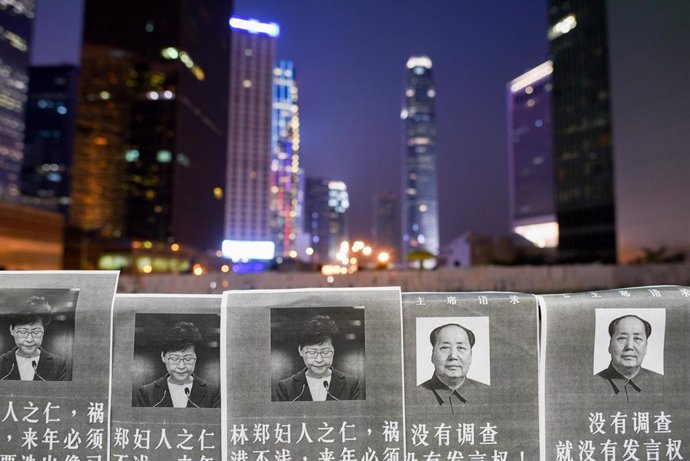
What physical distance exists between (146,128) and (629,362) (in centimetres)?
10408

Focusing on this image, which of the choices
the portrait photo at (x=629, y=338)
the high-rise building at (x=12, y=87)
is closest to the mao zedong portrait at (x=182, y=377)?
the portrait photo at (x=629, y=338)

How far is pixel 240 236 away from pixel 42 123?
212ft

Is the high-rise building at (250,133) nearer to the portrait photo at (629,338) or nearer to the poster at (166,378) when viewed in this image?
the poster at (166,378)

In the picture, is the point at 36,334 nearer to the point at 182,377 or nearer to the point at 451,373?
the point at 182,377

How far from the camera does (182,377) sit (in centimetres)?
175

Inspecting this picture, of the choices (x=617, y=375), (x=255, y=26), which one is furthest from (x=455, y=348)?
(x=255, y=26)

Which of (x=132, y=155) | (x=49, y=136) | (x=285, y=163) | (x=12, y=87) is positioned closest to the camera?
(x=132, y=155)

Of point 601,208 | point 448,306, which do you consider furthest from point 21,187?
point 448,306

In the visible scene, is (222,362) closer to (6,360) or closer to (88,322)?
(88,322)

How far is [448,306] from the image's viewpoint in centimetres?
173

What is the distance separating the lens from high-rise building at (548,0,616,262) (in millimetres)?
44250

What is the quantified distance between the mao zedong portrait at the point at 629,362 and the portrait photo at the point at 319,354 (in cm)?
84

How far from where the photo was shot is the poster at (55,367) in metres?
1.77

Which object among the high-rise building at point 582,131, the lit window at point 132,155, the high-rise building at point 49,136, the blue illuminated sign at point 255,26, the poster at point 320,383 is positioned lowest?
the poster at point 320,383
